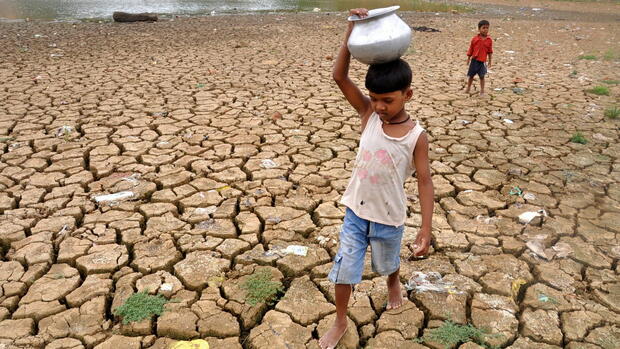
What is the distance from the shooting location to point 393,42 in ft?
4.99

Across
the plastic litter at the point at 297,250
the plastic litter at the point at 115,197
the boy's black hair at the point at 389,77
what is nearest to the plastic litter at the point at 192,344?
the plastic litter at the point at 297,250

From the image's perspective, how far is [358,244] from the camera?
180cm

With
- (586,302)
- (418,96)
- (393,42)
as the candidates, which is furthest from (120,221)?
(418,96)

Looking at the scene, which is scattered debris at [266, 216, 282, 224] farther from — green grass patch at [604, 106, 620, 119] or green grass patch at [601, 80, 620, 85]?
green grass patch at [601, 80, 620, 85]

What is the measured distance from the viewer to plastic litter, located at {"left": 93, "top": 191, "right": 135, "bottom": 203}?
3053 millimetres

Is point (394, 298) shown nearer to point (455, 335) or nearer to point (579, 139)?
point (455, 335)

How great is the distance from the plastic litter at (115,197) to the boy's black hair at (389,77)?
85.7 inches

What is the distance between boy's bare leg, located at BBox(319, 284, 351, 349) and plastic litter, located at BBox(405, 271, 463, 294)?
499 millimetres

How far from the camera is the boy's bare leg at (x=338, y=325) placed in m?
1.87

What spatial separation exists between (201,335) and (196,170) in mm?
1743

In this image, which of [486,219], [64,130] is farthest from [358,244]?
[64,130]

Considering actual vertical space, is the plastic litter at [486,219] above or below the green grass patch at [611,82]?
below

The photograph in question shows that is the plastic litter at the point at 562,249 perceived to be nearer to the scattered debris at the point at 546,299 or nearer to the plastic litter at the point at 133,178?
the scattered debris at the point at 546,299

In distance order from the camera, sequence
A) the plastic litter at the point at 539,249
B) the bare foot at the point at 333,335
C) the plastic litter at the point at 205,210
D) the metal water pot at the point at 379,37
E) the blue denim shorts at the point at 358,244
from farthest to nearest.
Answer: the plastic litter at the point at 205,210 < the plastic litter at the point at 539,249 < the bare foot at the point at 333,335 < the blue denim shorts at the point at 358,244 < the metal water pot at the point at 379,37
